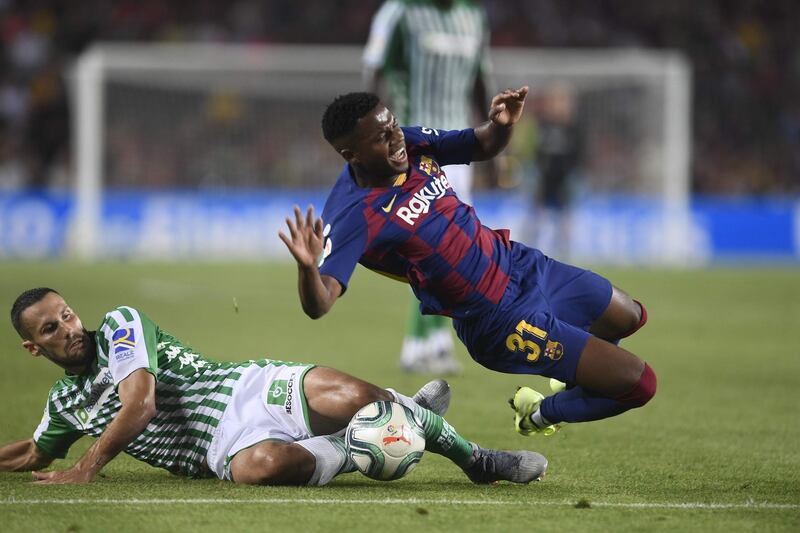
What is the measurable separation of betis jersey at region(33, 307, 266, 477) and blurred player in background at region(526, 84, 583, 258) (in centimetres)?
1437

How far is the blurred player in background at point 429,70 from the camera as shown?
959cm

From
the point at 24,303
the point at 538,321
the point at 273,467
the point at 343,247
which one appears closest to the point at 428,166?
the point at 343,247

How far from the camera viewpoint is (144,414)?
5.26 meters

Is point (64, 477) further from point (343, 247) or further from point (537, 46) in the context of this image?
point (537, 46)

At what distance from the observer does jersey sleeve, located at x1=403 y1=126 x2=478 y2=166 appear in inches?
230

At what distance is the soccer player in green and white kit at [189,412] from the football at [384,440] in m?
0.11

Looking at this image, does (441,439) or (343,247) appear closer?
(343,247)

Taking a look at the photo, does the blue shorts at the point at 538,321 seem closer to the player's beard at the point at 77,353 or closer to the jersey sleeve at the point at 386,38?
the player's beard at the point at 77,353

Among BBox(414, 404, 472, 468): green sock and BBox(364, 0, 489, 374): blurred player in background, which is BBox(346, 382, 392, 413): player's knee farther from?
BBox(364, 0, 489, 374): blurred player in background

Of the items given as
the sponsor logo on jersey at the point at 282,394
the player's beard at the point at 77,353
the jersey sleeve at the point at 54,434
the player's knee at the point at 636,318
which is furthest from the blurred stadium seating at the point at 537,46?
the player's beard at the point at 77,353

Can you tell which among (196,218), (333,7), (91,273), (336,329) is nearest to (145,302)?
(336,329)

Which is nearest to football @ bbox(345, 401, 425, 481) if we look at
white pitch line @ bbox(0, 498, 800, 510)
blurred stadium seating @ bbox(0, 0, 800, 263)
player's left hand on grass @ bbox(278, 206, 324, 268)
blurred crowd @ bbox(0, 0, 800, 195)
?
white pitch line @ bbox(0, 498, 800, 510)

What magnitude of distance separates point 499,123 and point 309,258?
143 cm

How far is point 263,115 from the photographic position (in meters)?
22.3
